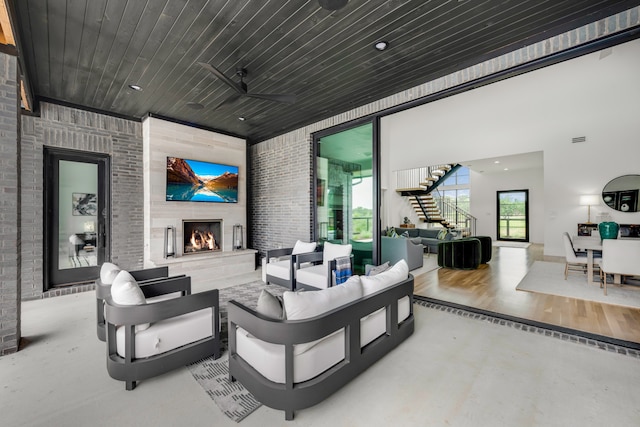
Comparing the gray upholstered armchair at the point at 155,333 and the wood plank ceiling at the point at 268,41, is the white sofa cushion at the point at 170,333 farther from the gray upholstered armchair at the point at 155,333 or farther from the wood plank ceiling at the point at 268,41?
the wood plank ceiling at the point at 268,41

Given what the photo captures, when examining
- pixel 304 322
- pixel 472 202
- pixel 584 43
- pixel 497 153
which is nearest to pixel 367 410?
pixel 304 322

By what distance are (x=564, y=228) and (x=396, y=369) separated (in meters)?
7.52

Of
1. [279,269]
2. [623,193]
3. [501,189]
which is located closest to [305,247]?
[279,269]

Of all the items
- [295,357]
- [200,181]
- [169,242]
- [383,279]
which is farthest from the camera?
[200,181]

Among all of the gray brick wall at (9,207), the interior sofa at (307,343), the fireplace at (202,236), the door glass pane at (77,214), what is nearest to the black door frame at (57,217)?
the door glass pane at (77,214)

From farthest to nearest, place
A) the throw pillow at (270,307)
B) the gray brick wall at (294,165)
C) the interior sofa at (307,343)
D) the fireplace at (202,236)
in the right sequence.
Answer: the fireplace at (202,236), the gray brick wall at (294,165), the throw pillow at (270,307), the interior sofa at (307,343)

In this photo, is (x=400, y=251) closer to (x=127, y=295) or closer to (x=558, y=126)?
(x=127, y=295)

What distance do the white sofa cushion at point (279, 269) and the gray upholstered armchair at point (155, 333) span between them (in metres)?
1.97

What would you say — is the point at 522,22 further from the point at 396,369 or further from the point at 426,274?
the point at 426,274

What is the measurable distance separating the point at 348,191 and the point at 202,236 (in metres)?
3.19

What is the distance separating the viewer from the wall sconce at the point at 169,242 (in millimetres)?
4969

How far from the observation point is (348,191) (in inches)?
199

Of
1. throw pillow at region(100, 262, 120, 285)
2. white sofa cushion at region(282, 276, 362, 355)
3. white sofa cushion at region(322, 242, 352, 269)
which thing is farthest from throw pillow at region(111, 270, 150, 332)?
white sofa cushion at region(322, 242, 352, 269)

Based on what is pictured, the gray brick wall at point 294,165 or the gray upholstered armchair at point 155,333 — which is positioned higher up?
the gray brick wall at point 294,165
